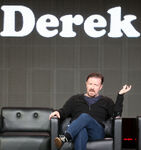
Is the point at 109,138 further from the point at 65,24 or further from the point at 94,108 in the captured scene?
the point at 65,24

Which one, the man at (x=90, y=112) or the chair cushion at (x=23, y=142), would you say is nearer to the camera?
the man at (x=90, y=112)

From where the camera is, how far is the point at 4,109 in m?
5.82

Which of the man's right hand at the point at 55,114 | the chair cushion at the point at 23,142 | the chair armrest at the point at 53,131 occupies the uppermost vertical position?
the man's right hand at the point at 55,114

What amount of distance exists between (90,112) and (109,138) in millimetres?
448

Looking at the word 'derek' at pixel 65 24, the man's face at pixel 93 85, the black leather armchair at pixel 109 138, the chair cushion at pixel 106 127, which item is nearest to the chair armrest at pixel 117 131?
the black leather armchair at pixel 109 138

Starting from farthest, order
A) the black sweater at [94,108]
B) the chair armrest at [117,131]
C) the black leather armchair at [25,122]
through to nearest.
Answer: the black leather armchair at [25,122]
the black sweater at [94,108]
the chair armrest at [117,131]

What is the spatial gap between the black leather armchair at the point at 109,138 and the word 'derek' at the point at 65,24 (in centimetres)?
236

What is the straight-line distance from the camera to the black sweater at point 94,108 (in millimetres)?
5484

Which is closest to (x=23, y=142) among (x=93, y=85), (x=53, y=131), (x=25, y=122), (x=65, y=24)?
(x=25, y=122)

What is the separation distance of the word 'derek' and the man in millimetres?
2055

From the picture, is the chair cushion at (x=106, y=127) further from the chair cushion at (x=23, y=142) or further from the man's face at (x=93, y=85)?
the man's face at (x=93, y=85)

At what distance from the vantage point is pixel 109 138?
5266mm

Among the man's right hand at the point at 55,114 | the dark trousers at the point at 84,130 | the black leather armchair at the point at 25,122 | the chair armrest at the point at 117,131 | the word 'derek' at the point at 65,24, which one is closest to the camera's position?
the dark trousers at the point at 84,130

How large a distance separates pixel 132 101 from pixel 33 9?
2337 millimetres
